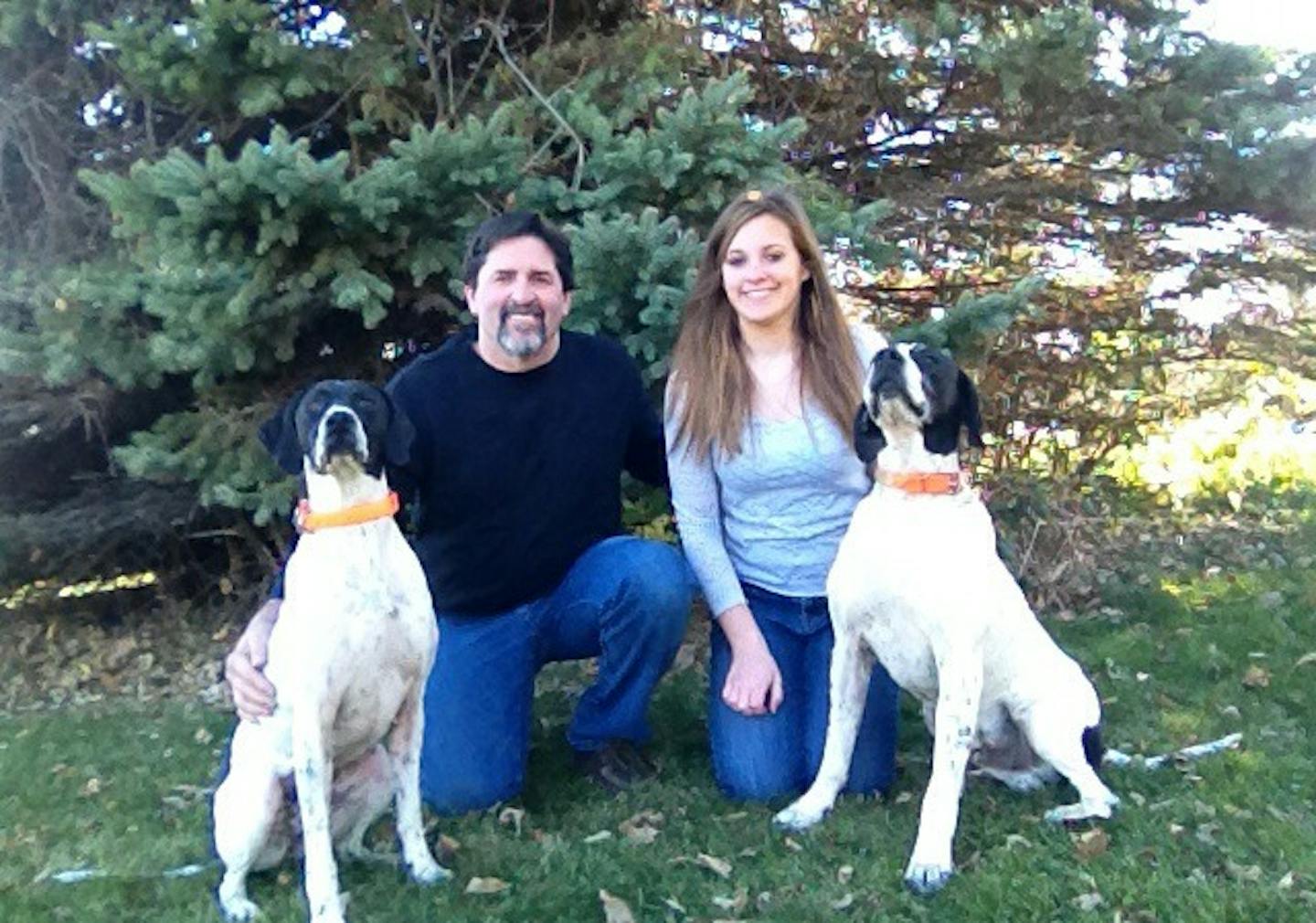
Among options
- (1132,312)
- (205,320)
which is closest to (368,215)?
(205,320)

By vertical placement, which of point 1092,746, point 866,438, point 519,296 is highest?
point 519,296

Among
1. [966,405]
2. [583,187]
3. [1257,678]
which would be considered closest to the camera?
[966,405]

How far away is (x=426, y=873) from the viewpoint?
308 centimetres

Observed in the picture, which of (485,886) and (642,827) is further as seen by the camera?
(642,827)

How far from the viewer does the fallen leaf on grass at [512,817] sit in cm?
350

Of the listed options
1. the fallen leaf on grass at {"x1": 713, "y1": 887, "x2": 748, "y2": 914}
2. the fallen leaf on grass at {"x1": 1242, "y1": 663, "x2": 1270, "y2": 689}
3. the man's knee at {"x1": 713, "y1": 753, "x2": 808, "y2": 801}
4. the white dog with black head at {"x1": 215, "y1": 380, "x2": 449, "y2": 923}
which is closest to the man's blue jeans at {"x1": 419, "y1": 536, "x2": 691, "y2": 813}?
the man's knee at {"x1": 713, "y1": 753, "x2": 808, "y2": 801}

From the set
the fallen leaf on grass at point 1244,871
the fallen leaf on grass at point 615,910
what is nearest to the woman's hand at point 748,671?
the fallen leaf on grass at point 615,910

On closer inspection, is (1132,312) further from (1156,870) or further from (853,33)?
(1156,870)

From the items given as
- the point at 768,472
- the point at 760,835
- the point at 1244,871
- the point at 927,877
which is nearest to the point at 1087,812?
the point at 1244,871

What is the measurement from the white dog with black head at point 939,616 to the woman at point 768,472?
301 mm

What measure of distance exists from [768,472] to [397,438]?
42.3 inches

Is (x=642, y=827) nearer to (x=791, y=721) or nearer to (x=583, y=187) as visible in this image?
(x=791, y=721)

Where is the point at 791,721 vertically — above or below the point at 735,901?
above

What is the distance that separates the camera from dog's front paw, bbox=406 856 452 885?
307 centimetres
